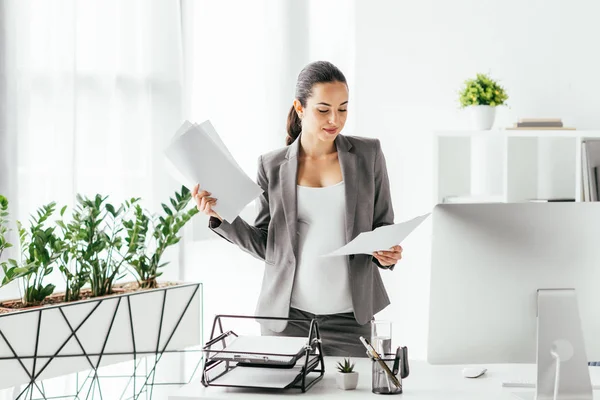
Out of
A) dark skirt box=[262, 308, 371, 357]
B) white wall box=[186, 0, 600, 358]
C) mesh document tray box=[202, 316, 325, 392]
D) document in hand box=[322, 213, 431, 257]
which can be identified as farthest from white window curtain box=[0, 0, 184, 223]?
document in hand box=[322, 213, 431, 257]

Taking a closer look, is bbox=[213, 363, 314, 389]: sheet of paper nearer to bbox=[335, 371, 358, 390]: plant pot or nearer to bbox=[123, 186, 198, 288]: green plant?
bbox=[335, 371, 358, 390]: plant pot

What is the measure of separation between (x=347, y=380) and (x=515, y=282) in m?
0.44

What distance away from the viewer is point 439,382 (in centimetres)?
170

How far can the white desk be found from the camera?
5.20 feet

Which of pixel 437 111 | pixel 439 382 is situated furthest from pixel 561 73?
pixel 439 382

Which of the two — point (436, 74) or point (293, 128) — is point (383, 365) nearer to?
point (293, 128)

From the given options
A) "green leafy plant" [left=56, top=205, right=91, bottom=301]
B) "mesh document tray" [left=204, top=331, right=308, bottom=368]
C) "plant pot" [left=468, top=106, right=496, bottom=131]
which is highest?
"plant pot" [left=468, top=106, right=496, bottom=131]

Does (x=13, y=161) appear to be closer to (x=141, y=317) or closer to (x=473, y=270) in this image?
(x=141, y=317)

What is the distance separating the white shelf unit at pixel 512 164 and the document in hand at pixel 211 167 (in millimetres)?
1667

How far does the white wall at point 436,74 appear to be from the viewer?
139 inches

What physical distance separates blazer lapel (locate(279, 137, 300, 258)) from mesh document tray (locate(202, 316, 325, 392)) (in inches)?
17.5

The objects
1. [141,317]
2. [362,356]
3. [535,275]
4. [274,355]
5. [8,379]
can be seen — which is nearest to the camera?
[535,275]

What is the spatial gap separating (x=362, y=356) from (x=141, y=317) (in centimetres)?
70

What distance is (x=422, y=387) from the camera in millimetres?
1655
